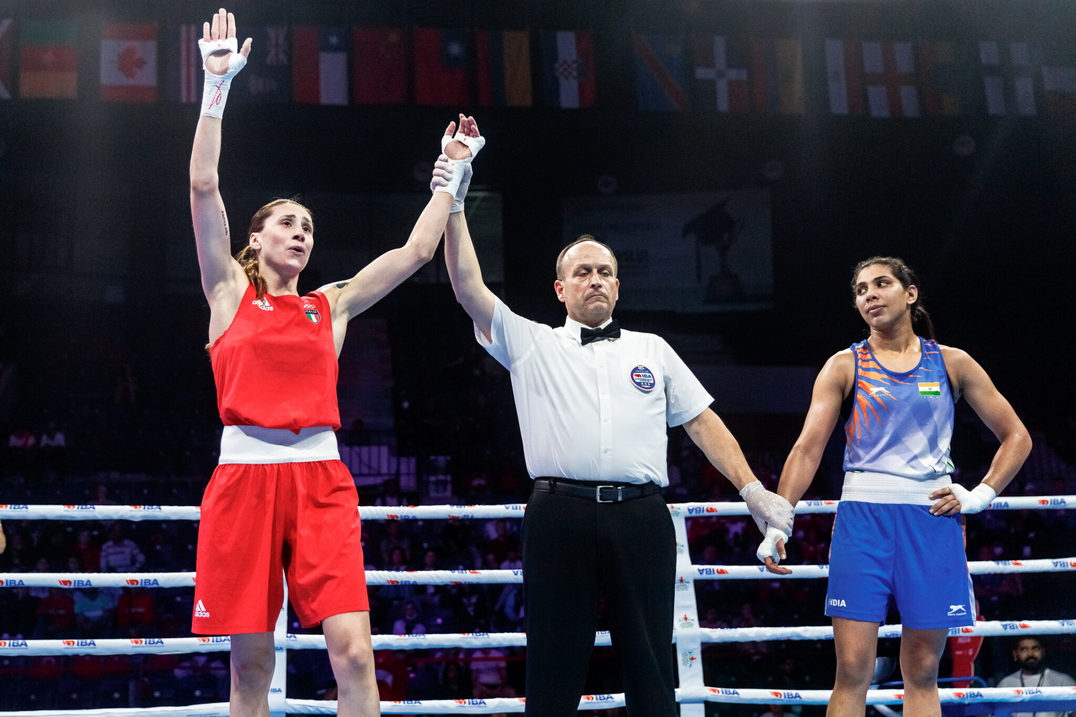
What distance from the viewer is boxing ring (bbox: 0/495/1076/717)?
3164 millimetres

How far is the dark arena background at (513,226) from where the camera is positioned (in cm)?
977

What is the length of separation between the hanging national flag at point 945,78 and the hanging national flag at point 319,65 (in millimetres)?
6402

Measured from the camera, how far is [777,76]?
1066 cm

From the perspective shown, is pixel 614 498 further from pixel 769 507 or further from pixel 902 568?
pixel 902 568

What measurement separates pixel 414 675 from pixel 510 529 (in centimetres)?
262

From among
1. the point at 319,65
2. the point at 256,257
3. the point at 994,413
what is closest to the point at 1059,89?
the point at 319,65

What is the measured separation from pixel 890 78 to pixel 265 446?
10122 millimetres

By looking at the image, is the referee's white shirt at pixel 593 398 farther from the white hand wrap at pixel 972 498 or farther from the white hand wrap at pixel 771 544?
the white hand wrap at pixel 972 498

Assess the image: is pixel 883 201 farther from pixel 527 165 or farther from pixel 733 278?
pixel 527 165

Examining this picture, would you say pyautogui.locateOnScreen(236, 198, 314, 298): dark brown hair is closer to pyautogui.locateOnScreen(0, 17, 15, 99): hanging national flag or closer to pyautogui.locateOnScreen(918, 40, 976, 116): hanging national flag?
pyautogui.locateOnScreen(0, 17, 15, 99): hanging national flag

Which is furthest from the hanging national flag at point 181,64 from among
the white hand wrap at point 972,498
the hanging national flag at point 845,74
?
the white hand wrap at point 972,498

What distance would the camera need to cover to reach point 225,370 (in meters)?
2.36

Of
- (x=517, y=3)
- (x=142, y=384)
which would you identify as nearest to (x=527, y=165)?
(x=517, y=3)

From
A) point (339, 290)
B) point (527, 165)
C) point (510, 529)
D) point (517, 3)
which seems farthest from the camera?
point (527, 165)
